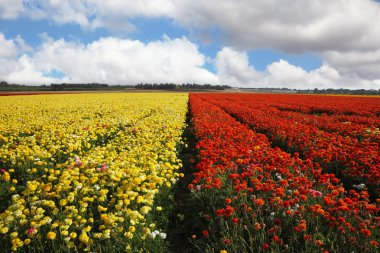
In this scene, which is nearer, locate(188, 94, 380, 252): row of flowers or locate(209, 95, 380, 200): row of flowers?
locate(188, 94, 380, 252): row of flowers

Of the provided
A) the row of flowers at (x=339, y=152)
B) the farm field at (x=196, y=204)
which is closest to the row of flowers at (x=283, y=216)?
the farm field at (x=196, y=204)

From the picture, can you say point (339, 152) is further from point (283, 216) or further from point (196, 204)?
point (196, 204)

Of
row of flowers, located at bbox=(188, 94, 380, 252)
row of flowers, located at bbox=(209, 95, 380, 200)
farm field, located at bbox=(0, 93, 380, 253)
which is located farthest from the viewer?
row of flowers, located at bbox=(209, 95, 380, 200)

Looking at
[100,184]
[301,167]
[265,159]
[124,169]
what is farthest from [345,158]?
[100,184]

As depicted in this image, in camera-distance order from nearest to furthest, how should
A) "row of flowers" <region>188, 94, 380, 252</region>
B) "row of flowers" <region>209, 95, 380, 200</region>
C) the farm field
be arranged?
"row of flowers" <region>188, 94, 380, 252</region>, the farm field, "row of flowers" <region>209, 95, 380, 200</region>

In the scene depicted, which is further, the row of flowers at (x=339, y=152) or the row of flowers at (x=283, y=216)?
the row of flowers at (x=339, y=152)

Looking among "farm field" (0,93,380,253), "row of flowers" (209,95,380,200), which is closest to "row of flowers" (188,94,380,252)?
"farm field" (0,93,380,253)

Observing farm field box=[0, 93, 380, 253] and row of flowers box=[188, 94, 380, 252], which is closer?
row of flowers box=[188, 94, 380, 252]

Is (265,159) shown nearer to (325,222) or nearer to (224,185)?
(224,185)

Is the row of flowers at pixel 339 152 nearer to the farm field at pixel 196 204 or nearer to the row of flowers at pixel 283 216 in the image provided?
the farm field at pixel 196 204

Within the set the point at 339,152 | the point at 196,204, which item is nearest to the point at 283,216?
the point at 196,204

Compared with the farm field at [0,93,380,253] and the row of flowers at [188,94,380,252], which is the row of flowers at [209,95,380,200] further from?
the row of flowers at [188,94,380,252]

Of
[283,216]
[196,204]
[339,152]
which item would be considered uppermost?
[339,152]

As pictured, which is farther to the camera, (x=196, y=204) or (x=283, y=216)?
(x=196, y=204)
